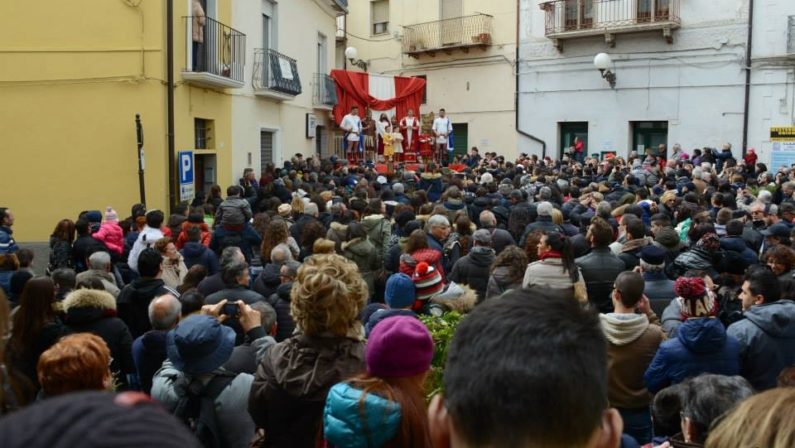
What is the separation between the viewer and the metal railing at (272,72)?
18.0 meters

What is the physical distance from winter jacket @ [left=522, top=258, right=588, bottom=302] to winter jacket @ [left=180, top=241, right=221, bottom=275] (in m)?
3.24

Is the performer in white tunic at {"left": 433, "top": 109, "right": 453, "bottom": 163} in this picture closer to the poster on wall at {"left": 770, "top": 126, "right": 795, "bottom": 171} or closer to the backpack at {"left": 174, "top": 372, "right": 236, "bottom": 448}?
the poster on wall at {"left": 770, "top": 126, "right": 795, "bottom": 171}

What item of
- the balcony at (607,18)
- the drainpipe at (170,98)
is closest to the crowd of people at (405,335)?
the drainpipe at (170,98)

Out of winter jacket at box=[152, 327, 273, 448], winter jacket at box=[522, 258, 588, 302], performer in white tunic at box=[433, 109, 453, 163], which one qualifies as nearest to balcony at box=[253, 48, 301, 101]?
performer in white tunic at box=[433, 109, 453, 163]

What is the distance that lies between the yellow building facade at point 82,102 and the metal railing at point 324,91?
323 inches

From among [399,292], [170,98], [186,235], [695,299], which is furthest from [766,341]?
[170,98]

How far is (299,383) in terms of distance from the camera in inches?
127

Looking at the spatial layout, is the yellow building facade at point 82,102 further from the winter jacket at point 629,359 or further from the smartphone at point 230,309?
the winter jacket at point 629,359

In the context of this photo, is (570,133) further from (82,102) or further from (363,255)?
(363,255)

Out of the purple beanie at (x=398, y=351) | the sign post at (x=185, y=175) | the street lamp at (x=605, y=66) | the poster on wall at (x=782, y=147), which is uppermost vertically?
the street lamp at (x=605, y=66)

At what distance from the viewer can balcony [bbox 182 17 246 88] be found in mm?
14461

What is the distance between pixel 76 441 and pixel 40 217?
14.7 m

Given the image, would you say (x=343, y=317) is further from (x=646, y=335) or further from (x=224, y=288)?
(x=224, y=288)

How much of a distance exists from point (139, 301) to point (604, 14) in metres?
22.9
